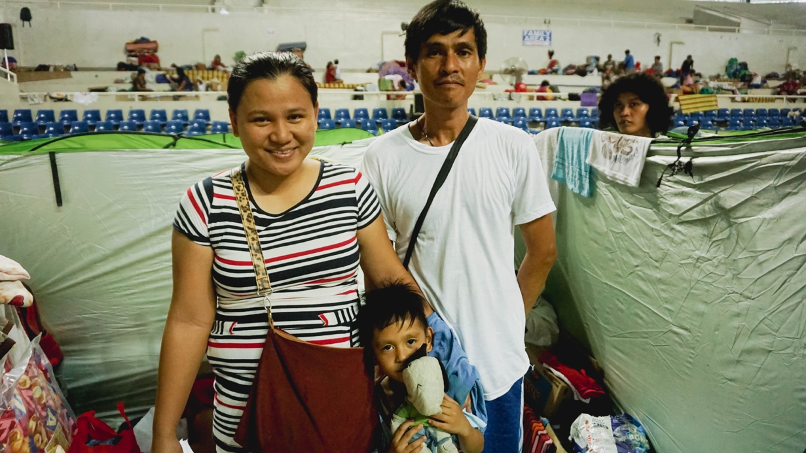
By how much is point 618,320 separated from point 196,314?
2.13m

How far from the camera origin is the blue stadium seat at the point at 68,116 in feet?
27.3

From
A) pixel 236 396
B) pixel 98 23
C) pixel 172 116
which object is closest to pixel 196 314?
pixel 236 396

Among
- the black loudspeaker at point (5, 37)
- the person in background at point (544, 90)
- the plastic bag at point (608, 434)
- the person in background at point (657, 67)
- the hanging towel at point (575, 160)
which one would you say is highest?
the person in background at point (657, 67)

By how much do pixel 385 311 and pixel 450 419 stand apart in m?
0.29

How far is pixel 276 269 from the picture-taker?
0.93 m

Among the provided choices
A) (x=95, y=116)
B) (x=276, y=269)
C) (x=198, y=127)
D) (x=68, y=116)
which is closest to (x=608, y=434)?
(x=276, y=269)


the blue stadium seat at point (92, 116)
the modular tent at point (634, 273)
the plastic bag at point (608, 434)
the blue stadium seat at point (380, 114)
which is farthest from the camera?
the blue stadium seat at point (380, 114)

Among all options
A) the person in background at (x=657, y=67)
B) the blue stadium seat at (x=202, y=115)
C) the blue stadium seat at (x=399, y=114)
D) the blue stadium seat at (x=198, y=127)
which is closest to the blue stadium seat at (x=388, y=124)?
the blue stadium seat at (x=399, y=114)

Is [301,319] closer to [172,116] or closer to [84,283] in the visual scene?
[84,283]

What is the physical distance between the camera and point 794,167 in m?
1.48

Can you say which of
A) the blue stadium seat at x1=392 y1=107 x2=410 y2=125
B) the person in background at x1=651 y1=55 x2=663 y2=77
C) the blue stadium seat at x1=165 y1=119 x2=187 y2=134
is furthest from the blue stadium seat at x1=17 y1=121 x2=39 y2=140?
the person in background at x1=651 y1=55 x2=663 y2=77

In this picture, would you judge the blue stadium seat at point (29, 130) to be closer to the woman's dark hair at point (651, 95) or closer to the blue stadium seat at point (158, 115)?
the blue stadium seat at point (158, 115)

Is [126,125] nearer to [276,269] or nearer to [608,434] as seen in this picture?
[276,269]

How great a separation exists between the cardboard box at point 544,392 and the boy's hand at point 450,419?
157 cm
